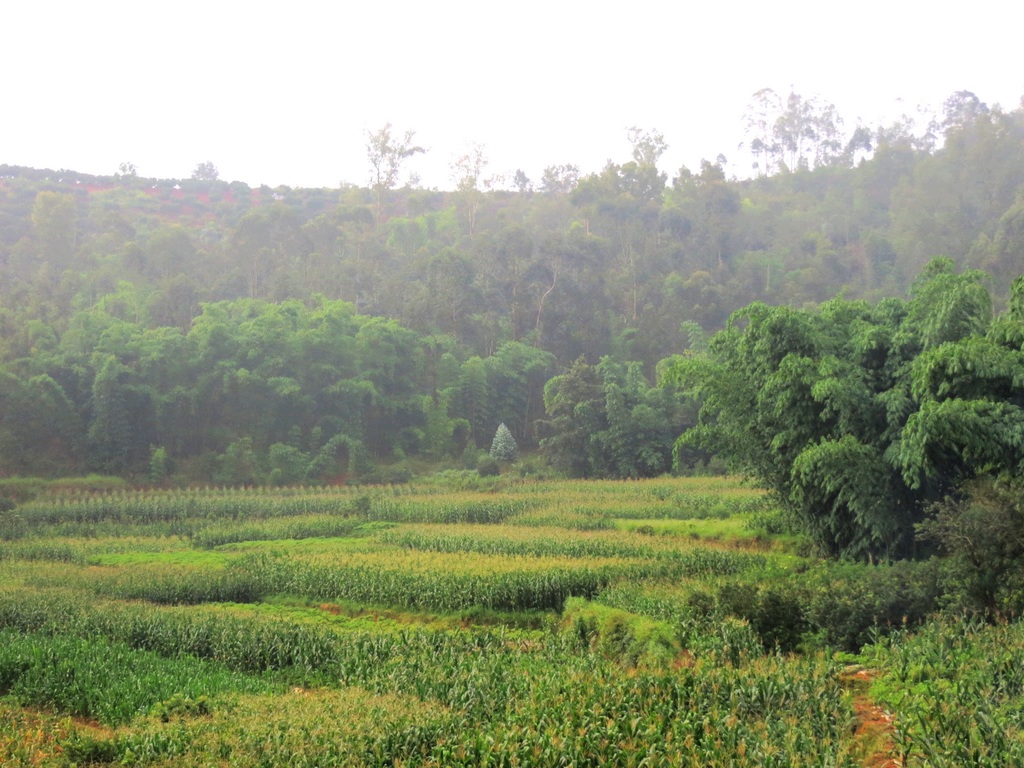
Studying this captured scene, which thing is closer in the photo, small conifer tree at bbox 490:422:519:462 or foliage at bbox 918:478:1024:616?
foliage at bbox 918:478:1024:616

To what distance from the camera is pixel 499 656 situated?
1125cm

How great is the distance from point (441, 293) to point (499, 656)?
4060cm

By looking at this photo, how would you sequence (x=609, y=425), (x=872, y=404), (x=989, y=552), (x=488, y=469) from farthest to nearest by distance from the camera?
(x=609, y=425)
(x=488, y=469)
(x=872, y=404)
(x=989, y=552)

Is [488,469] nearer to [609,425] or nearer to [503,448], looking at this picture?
[503,448]

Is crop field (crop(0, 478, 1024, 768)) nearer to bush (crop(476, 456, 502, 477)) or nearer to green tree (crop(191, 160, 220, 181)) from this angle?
bush (crop(476, 456, 502, 477))

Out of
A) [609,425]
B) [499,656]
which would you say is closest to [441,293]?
[609,425]

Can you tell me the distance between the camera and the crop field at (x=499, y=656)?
7.77m

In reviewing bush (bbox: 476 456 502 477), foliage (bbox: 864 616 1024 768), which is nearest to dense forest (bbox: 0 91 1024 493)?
bush (bbox: 476 456 502 477)

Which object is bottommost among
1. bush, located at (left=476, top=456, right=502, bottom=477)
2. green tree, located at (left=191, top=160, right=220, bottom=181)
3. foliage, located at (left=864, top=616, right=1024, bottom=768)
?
bush, located at (left=476, top=456, right=502, bottom=477)

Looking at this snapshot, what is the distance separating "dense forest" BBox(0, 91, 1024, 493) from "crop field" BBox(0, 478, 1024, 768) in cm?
549

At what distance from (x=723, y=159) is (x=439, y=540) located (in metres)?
69.4

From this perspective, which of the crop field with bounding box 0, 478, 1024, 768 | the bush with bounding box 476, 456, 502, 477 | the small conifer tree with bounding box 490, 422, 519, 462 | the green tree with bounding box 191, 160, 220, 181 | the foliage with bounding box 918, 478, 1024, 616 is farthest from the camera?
the green tree with bounding box 191, 160, 220, 181

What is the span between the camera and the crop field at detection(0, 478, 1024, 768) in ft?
25.5

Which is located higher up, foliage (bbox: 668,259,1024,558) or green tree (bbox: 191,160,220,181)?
green tree (bbox: 191,160,220,181)
